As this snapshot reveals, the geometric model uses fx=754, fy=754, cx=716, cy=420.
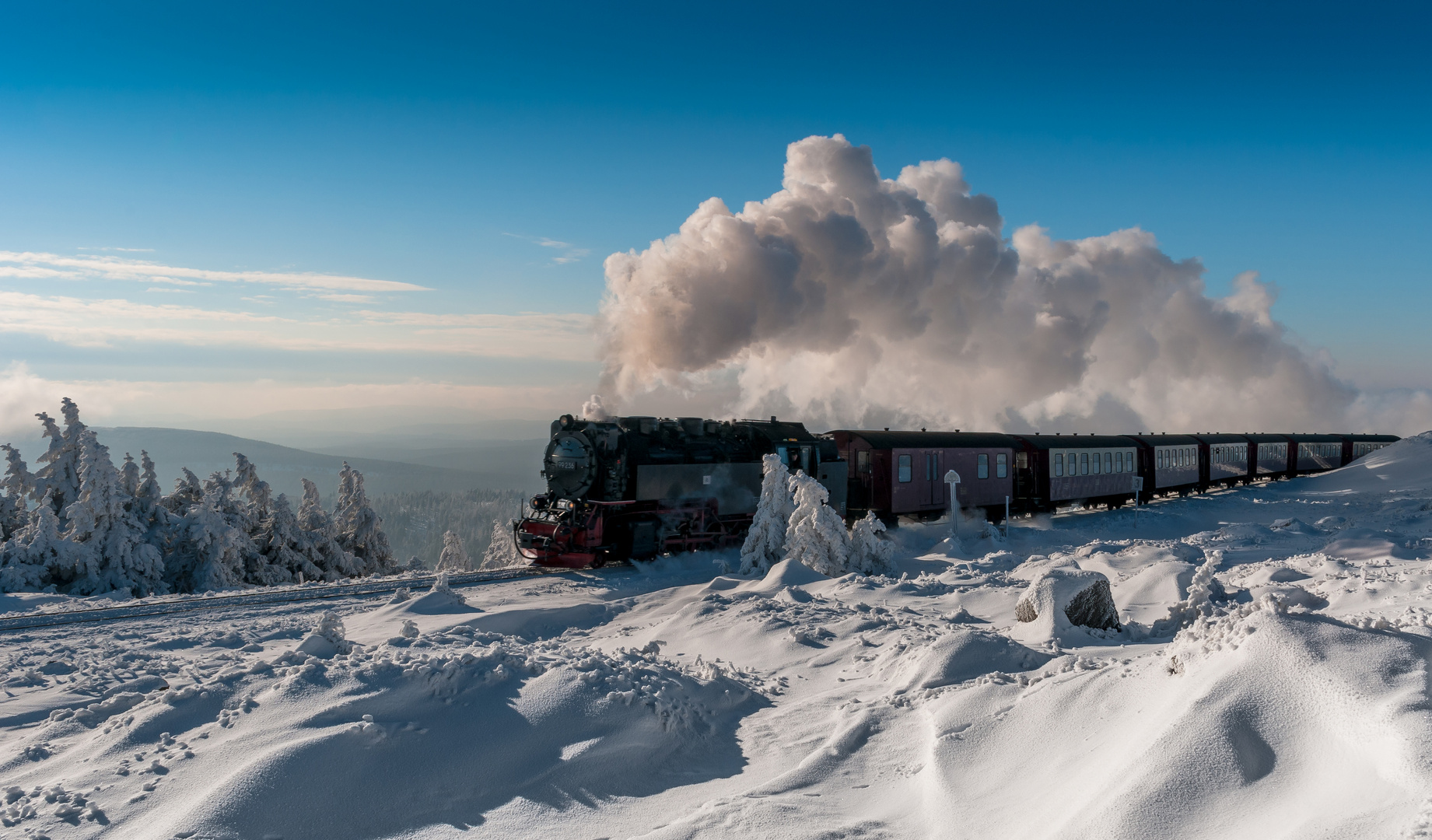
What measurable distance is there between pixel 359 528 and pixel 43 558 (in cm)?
1019

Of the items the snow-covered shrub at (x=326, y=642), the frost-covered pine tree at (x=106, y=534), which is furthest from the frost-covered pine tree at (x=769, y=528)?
the frost-covered pine tree at (x=106, y=534)

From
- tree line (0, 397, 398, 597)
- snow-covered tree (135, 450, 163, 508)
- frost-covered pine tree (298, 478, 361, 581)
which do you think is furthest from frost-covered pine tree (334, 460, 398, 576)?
snow-covered tree (135, 450, 163, 508)

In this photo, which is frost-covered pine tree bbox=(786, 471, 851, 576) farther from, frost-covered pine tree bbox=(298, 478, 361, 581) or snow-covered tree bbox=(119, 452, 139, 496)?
snow-covered tree bbox=(119, 452, 139, 496)

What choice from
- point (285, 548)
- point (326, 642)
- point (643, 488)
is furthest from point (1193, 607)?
point (285, 548)

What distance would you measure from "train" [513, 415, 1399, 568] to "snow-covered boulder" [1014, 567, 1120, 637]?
932 cm

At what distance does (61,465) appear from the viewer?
1945cm

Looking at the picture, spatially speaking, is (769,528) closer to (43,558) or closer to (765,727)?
(765,727)

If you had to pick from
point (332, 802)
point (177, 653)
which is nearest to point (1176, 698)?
point (332, 802)

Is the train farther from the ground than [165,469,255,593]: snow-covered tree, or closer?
farther from the ground

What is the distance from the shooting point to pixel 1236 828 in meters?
3.76

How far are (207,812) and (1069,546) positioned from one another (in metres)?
19.8

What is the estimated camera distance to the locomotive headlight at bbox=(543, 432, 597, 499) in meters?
17.2

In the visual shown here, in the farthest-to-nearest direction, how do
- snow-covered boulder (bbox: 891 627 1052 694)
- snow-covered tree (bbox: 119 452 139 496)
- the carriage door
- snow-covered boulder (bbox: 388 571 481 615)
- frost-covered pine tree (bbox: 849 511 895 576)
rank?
1. the carriage door
2. snow-covered tree (bbox: 119 452 139 496)
3. frost-covered pine tree (bbox: 849 511 895 576)
4. snow-covered boulder (bbox: 388 571 481 615)
5. snow-covered boulder (bbox: 891 627 1052 694)

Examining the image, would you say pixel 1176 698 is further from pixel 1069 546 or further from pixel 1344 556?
pixel 1069 546
